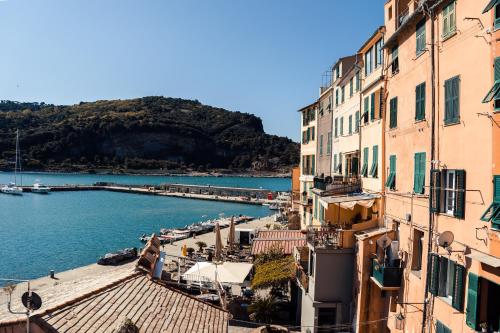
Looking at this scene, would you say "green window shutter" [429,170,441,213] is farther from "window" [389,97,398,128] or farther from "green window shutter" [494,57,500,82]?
"window" [389,97,398,128]

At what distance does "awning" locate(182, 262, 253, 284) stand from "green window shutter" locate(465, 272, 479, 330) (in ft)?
50.0

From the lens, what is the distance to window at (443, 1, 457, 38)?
12.1 m

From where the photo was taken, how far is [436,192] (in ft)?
41.9

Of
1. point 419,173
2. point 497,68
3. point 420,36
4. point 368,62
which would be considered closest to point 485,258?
point 497,68

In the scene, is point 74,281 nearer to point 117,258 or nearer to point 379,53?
point 379,53

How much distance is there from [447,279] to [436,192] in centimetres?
243

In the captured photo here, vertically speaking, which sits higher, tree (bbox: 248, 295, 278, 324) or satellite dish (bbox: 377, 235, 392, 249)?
satellite dish (bbox: 377, 235, 392, 249)

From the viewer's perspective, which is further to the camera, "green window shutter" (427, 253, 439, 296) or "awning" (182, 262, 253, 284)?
"awning" (182, 262, 253, 284)

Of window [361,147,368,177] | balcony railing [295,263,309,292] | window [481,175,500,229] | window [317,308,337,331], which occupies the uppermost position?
window [361,147,368,177]

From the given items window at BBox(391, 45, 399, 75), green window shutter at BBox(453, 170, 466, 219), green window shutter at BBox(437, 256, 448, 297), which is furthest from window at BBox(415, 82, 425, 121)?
green window shutter at BBox(437, 256, 448, 297)

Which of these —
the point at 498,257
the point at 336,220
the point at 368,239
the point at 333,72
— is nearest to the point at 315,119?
the point at 333,72

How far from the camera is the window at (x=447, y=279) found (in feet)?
36.3

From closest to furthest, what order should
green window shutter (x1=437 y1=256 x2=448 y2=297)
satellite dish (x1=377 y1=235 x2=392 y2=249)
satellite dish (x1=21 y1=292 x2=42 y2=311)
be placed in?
1. satellite dish (x1=21 y1=292 x2=42 y2=311)
2. green window shutter (x1=437 y1=256 x2=448 y2=297)
3. satellite dish (x1=377 y1=235 x2=392 y2=249)

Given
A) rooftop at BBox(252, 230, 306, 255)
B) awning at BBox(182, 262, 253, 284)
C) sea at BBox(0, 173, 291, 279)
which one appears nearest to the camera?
awning at BBox(182, 262, 253, 284)
